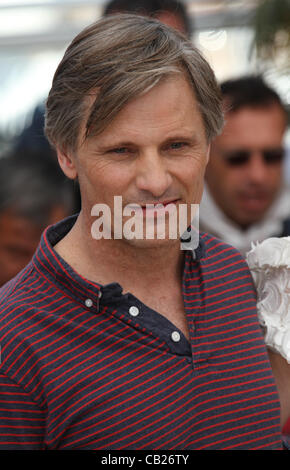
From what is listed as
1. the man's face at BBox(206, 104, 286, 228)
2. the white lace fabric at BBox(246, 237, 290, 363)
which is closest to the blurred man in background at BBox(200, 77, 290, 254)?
the man's face at BBox(206, 104, 286, 228)

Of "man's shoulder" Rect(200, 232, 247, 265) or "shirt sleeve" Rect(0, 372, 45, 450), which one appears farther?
"man's shoulder" Rect(200, 232, 247, 265)

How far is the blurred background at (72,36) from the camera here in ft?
12.0

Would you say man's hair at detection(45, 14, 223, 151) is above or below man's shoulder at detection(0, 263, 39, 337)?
above

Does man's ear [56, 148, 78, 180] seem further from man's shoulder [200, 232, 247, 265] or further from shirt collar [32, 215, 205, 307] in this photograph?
man's shoulder [200, 232, 247, 265]

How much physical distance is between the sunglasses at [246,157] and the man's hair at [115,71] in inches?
51.1

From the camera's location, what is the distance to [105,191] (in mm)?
1562

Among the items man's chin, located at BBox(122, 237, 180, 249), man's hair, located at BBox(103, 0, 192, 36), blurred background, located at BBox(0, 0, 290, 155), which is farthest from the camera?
blurred background, located at BBox(0, 0, 290, 155)

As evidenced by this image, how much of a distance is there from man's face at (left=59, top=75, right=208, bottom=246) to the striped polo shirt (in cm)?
21

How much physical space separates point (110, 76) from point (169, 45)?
161 millimetres

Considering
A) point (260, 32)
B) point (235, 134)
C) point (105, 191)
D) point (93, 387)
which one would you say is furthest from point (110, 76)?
point (260, 32)

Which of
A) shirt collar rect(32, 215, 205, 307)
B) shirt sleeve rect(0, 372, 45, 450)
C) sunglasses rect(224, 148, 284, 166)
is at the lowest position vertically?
shirt sleeve rect(0, 372, 45, 450)

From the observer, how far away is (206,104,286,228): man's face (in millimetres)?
2936

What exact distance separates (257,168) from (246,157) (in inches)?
2.4
